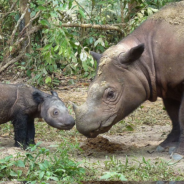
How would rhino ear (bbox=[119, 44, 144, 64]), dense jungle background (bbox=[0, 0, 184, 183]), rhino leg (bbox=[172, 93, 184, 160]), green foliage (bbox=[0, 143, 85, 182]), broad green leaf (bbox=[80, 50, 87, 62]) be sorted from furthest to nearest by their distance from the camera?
broad green leaf (bbox=[80, 50, 87, 62]), rhino leg (bbox=[172, 93, 184, 160]), rhino ear (bbox=[119, 44, 144, 64]), dense jungle background (bbox=[0, 0, 184, 183]), green foliage (bbox=[0, 143, 85, 182])

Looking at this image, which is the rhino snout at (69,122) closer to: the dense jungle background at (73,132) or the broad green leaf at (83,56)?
the dense jungle background at (73,132)

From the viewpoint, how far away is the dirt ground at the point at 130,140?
18.8ft

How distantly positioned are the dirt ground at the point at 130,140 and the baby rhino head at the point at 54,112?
403 mm

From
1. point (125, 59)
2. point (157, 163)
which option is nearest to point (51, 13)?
point (125, 59)

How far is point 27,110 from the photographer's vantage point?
6402 millimetres

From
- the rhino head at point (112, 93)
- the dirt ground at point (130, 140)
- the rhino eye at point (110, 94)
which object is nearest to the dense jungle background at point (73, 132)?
the dirt ground at point (130, 140)

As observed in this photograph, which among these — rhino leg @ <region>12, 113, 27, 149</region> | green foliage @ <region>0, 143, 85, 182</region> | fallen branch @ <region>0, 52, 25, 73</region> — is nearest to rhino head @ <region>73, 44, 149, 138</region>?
green foliage @ <region>0, 143, 85, 182</region>

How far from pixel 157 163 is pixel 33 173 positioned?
5.11 ft

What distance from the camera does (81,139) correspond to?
6.95 m

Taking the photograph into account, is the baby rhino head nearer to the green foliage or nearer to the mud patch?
the mud patch

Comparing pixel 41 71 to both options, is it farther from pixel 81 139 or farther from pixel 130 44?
pixel 130 44

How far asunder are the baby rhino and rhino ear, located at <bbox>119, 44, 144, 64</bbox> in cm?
125

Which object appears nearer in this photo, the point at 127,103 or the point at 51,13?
the point at 127,103

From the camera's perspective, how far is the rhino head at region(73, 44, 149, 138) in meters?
5.34
